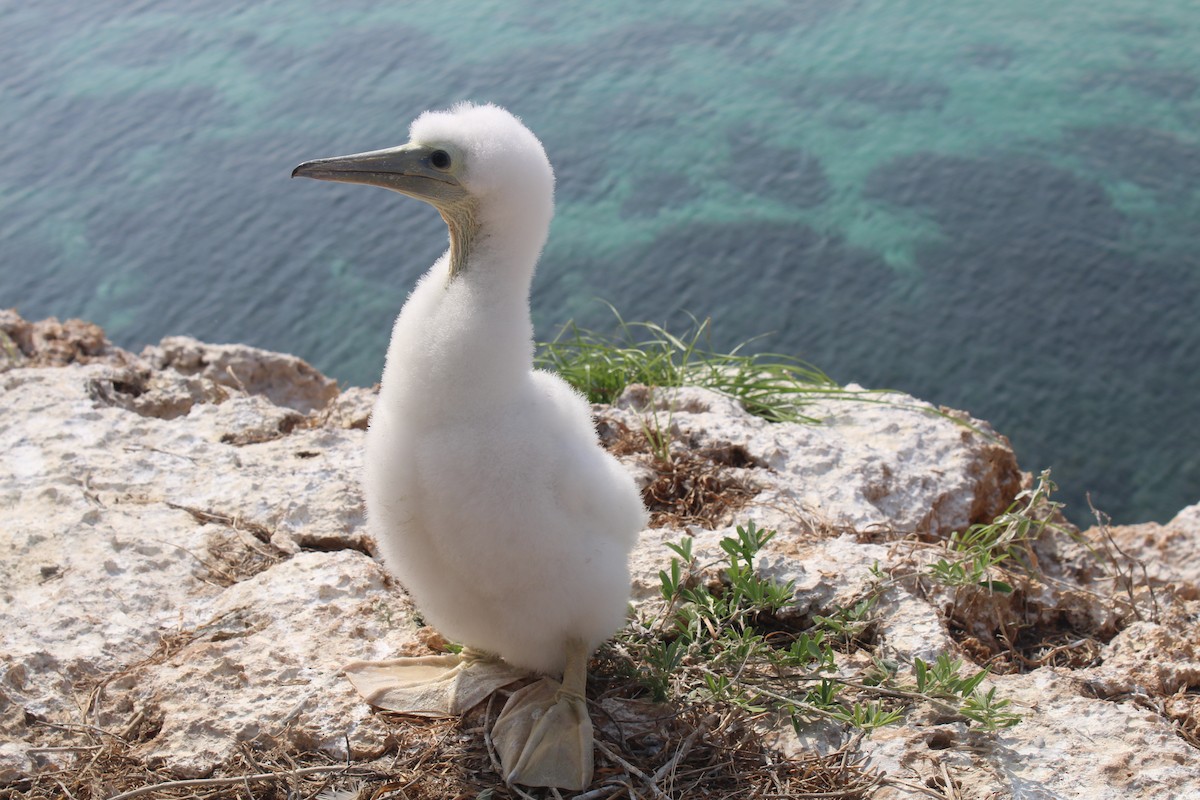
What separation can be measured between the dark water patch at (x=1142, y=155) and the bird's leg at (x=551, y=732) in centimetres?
793

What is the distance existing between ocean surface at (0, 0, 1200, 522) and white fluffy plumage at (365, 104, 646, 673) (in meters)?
4.60

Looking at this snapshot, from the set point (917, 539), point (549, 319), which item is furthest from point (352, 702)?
point (549, 319)

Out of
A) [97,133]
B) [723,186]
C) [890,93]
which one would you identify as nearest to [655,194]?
[723,186]

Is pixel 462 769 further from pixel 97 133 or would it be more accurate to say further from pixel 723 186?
pixel 97 133

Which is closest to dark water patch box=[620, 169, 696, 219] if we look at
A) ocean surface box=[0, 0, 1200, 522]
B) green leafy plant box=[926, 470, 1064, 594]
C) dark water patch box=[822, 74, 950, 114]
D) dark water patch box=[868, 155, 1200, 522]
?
ocean surface box=[0, 0, 1200, 522]

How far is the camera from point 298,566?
356 centimetres

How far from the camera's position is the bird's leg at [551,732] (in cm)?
279

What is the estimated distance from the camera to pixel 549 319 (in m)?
8.57

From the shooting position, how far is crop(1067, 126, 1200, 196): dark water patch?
30.3ft

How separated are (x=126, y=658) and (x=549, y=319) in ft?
18.3

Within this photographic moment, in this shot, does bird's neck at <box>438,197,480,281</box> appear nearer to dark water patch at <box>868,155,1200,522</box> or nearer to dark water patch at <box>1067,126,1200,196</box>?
dark water patch at <box>868,155,1200,522</box>

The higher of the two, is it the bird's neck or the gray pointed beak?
the gray pointed beak

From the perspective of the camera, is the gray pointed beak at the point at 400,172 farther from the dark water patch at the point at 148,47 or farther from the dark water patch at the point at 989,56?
the dark water patch at the point at 148,47

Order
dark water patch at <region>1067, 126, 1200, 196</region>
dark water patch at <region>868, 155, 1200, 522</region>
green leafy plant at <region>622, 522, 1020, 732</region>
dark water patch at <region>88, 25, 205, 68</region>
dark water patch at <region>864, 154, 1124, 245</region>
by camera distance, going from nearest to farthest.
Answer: green leafy plant at <region>622, 522, 1020, 732</region> → dark water patch at <region>868, 155, 1200, 522</region> → dark water patch at <region>864, 154, 1124, 245</region> → dark water patch at <region>1067, 126, 1200, 196</region> → dark water patch at <region>88, 25, 205, 68</region>
